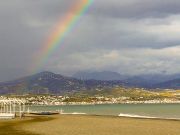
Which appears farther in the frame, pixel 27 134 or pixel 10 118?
pixel 10 118

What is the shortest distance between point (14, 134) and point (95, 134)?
11088 mm

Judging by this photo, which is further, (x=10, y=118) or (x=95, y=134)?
(x=10, y=118)

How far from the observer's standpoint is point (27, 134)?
5188 centimetres

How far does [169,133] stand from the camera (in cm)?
5325

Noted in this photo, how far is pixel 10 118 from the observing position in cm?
9744

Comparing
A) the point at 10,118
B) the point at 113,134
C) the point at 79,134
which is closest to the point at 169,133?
the point at 113,134

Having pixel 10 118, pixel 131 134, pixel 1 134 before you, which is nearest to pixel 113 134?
pixel 131 134

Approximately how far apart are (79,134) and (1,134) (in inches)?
416

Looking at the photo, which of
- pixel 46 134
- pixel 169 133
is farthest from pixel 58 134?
pixel 169 133

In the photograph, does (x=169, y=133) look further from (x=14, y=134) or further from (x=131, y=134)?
(x=14, y=134)

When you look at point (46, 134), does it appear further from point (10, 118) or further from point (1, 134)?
point (10, 118)

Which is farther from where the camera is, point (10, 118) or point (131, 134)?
point (10, 118)

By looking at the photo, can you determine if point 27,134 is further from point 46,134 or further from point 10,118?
point 10,118

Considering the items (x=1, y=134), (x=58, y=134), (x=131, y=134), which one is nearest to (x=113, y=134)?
(x=131, y=134)
